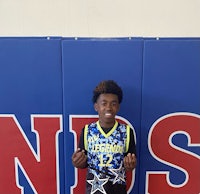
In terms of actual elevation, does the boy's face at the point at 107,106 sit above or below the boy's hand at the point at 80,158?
above

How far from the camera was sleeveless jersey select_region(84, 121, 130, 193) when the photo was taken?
2.56ft

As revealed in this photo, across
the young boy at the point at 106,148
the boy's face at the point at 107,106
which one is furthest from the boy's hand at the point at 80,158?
the boy's face at the point at 107,106

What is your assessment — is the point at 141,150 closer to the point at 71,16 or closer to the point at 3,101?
the point at 3,101

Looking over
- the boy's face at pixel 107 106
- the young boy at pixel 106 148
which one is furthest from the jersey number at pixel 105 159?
the boy's face at pixel 107 106

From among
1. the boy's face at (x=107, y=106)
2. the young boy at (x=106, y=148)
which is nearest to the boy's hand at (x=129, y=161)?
the young boy at (x=106, y=148)

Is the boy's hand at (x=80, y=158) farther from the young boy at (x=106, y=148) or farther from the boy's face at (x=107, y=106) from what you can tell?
the boy's face at (x=107, y=106)

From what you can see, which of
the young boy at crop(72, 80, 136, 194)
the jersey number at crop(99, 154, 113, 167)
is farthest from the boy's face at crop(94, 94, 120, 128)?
the jersey number at crop(99, 154, 113, 167)

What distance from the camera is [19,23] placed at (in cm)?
112

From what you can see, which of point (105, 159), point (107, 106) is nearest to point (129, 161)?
point (105, 159)

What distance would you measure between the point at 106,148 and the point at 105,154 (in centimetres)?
2

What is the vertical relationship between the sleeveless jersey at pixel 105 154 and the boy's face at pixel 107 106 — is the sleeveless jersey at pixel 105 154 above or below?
below

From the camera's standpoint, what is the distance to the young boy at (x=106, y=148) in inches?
30.2

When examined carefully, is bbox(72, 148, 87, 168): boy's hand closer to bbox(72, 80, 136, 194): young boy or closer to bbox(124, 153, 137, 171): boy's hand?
bbox(72, 80, 136, 194): young boy

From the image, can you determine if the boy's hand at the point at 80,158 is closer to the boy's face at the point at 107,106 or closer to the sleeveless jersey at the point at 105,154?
the sleeveless jersey at the point at 105,154
